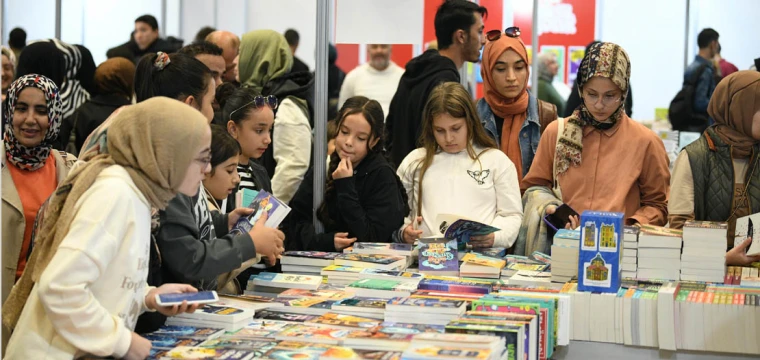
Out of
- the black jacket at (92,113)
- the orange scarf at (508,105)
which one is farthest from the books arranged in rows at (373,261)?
the black jacket at (92,113)

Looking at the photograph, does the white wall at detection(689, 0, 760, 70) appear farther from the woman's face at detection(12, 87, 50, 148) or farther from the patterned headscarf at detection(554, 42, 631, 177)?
the woman's face at detection(12, 87, 50, 148)

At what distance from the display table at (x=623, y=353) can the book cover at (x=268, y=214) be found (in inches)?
43.7

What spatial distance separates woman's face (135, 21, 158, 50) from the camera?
28.5 ft

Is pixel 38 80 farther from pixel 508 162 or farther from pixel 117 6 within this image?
pixel 117 6

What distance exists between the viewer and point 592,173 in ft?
13.9

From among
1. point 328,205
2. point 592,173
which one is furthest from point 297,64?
point 592,173

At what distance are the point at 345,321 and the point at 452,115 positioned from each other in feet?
5.41

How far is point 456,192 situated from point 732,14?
8343 mm

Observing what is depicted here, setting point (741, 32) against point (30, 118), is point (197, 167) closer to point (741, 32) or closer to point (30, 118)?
point (30, 118)

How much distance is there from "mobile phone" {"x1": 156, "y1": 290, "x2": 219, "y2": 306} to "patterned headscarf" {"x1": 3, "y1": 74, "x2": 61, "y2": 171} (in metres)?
1.31

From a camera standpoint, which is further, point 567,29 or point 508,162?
point 567,29

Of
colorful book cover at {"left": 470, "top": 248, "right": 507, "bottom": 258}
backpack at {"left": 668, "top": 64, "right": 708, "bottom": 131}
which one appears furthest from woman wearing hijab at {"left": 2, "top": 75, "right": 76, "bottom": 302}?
backpack at {"left": 668, "top": 64, "right": 708, "bottom": 131}

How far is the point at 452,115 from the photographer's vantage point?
4336 millimetres

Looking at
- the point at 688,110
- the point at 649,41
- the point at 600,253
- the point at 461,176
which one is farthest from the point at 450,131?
the point at 649,41
